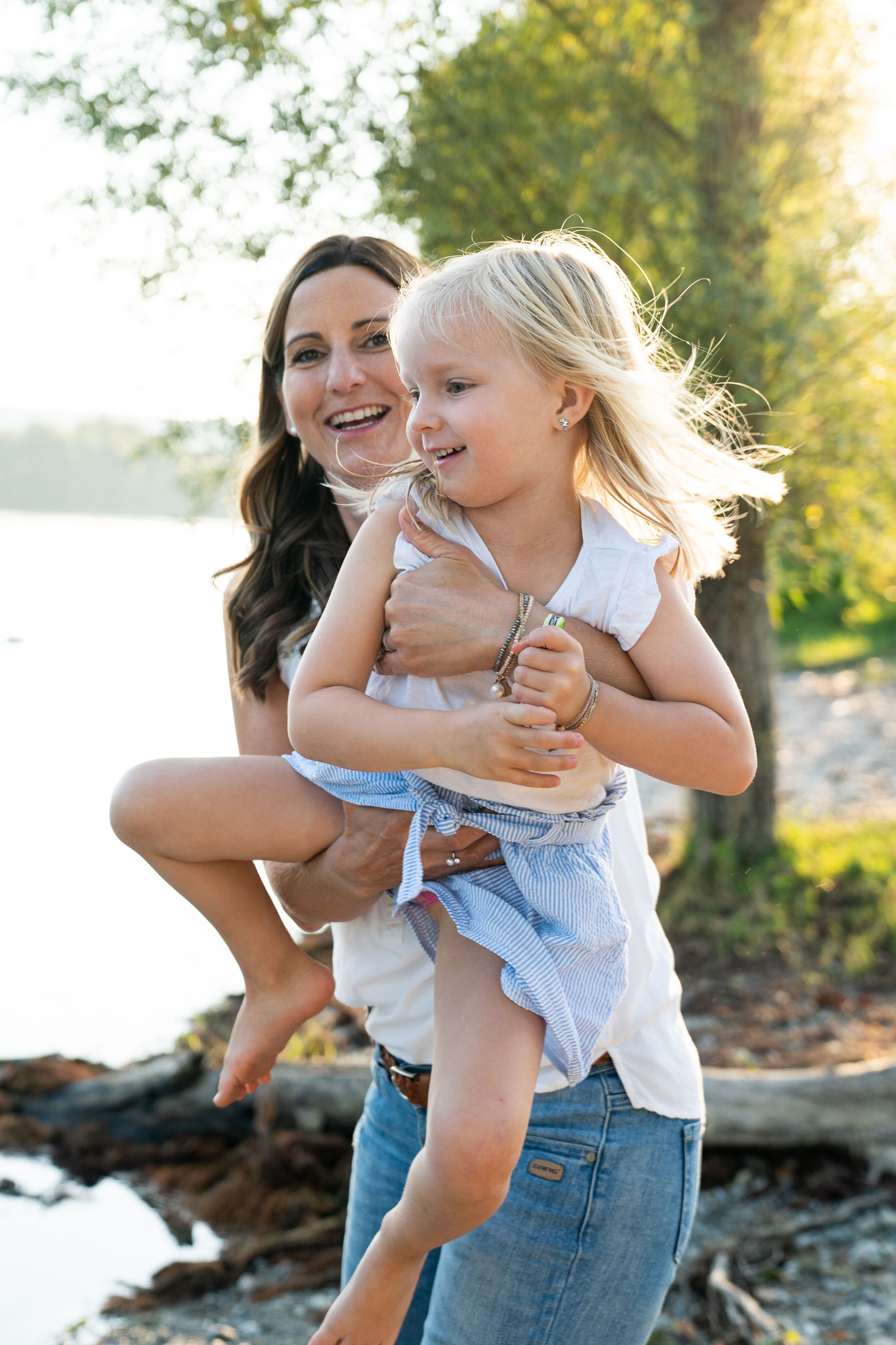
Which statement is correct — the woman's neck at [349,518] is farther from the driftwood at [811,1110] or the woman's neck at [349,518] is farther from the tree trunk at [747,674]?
the tree trunk at [747,674]

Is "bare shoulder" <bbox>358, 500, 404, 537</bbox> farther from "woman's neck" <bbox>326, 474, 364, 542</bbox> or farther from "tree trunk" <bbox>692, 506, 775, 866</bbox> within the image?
"tree trunk" <bbox>692, 506, 775, 866</bbox>

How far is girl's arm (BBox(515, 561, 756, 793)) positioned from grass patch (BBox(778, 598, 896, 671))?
18985 millimetres

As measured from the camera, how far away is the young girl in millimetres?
1533

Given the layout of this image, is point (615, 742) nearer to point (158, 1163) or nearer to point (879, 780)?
point (158, 1163)

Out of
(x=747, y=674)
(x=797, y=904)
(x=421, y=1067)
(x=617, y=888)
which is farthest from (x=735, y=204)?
(x=421, y=1067)

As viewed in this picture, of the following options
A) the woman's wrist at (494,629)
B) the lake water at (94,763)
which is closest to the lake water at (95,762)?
the lake water at (94,763)

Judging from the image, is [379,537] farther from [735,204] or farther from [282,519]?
[735,204]

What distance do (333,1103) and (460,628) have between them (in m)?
3.31

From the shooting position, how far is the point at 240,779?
196 centimetres

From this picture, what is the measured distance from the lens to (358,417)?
219 cm

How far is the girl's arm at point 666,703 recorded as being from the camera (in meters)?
1.47

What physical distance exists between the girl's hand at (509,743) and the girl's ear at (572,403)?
1.60 ft

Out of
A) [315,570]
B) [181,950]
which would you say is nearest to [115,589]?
[181,950]

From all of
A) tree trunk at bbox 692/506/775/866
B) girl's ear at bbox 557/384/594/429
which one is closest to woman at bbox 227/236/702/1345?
girl's ear at bbox 557/384/594/429
